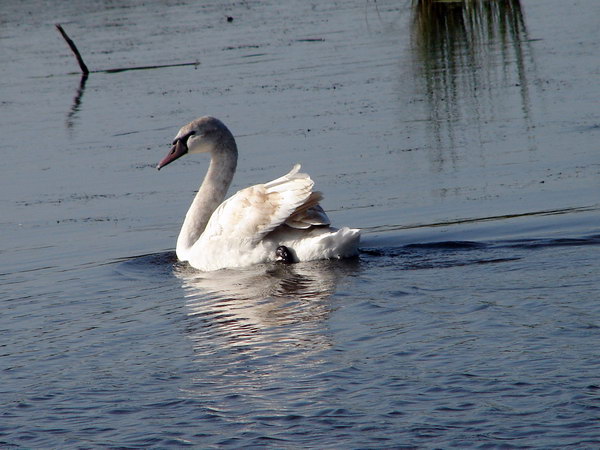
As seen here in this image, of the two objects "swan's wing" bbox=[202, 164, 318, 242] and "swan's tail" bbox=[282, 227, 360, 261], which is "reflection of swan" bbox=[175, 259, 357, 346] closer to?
"swan's tail" bbox=[282, 227, 360, 261]

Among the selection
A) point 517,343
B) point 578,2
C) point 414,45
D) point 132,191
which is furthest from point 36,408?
point 578,2

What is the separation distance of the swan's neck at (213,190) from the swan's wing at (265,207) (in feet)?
2.13

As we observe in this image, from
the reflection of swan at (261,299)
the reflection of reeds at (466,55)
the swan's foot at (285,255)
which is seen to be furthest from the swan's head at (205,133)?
the reflection of reeds at (466,55)

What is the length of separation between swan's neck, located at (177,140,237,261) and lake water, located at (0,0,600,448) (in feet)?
1.35

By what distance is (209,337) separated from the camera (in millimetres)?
7098

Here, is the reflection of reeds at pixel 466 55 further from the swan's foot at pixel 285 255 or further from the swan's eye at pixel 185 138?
the swan's foot at pixel 285 255

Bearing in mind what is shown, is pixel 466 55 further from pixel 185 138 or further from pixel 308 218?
pixel 308 218

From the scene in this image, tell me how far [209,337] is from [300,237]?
2447mm

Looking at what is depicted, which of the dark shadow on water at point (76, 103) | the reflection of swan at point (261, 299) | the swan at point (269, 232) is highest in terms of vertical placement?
the dark shadow on water at point (76, 103)

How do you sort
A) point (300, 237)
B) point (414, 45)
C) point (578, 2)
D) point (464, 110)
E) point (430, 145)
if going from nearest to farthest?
point (300, 237), point (430, 145), point (464, 110), point (414, 45), point (578, 2)

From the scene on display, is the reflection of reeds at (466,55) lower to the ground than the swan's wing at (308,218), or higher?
higher

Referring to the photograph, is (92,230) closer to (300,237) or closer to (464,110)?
(300,237)

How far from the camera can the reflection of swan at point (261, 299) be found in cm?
712

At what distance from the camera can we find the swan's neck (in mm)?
10414
